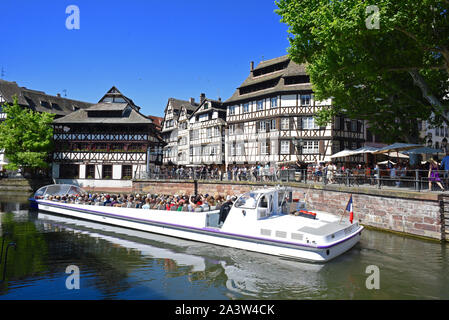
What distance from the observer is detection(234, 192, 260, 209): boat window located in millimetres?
12586

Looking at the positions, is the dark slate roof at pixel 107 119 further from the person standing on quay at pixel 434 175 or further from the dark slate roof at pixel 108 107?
the person standing on quay at pixel 434 175

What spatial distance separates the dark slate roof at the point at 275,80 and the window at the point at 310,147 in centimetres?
514

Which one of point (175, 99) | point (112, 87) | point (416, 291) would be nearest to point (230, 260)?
point (416, 291)

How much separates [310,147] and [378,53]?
48.6 feet

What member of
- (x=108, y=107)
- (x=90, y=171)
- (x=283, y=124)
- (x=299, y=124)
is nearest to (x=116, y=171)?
(x=90, y=171)

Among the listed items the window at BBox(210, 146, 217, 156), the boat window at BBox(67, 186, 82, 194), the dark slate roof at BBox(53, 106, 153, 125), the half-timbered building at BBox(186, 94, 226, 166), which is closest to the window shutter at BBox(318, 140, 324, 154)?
the half-timbered building at BBox(186, 94, 226, 166)

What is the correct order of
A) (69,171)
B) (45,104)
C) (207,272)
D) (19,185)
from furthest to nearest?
(45,104) → (69,171) → (19,185) → (207,272)

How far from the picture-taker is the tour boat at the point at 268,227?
36.2 ft

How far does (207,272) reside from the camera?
34.1 feet

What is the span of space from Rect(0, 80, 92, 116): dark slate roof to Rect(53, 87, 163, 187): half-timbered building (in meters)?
10.6

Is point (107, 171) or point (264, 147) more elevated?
point (264, 147)

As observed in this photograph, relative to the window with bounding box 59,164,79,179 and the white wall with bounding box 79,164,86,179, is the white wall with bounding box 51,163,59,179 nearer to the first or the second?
the window with bounding box 59,164,79,179

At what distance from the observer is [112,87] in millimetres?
42156

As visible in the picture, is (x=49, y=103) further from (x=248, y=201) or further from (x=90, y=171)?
(x=248, y=201)
